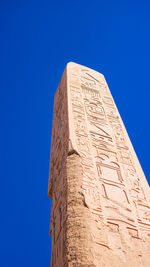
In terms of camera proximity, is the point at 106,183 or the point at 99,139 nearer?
the point at 106,183

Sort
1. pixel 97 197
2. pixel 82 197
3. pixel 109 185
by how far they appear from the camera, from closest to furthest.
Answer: pixel 82 197 < pixel 97 197 < pixel 109 185

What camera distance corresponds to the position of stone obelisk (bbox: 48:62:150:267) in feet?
7.10

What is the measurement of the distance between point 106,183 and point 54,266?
0.89 metres

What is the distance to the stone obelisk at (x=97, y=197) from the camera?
2.16 m

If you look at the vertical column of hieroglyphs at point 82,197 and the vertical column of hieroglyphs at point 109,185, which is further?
the vertical column of hieroglyphs at point 109,185

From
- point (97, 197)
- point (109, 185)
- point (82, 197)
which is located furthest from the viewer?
point (109, 185)

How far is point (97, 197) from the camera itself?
261 cm

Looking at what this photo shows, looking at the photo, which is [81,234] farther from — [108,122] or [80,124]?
[108,122]

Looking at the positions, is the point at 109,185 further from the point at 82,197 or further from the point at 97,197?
the point at 82,197

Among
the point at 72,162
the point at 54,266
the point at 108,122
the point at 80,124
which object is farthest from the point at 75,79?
the point at 54,266

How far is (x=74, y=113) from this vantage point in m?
3.79

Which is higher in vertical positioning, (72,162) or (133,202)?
(72,162)

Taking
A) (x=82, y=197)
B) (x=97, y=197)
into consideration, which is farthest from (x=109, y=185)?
(x=82, y=197)

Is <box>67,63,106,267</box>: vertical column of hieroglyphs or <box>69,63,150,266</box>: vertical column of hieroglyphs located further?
<box>69,63,150,266</box>: vertical column of hieroglyphs
